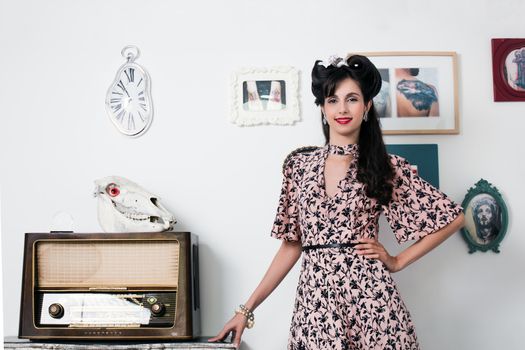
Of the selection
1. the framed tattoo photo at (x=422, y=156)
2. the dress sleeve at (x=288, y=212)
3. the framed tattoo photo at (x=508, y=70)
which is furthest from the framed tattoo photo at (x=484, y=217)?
the dress sleeve at (x=288, y=212)

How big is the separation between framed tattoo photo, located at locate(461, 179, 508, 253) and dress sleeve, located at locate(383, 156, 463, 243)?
602 millimetres

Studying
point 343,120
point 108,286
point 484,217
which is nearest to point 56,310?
point 108,286

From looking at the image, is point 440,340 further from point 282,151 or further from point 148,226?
point 148,226

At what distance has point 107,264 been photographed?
202 cm

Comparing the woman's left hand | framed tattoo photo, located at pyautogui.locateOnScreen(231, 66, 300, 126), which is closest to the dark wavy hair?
the woman's left hand

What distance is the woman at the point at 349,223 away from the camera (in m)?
1.66

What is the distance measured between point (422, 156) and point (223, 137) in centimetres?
78

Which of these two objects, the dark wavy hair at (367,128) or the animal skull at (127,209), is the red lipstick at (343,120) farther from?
the animal skull at (127,209)

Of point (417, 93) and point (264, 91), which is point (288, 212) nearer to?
point (264, 91)

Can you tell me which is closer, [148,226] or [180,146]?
[148,226]

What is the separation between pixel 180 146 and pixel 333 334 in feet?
3.52

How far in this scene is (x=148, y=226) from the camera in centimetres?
203

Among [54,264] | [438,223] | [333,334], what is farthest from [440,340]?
[54,264]

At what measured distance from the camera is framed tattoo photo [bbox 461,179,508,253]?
2.40m
